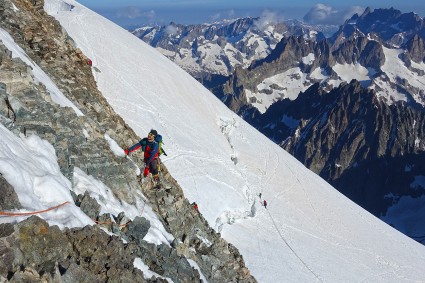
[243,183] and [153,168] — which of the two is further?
[243,183]

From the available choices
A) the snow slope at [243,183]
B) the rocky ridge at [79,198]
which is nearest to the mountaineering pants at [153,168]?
the rocky ridge at [79,198]

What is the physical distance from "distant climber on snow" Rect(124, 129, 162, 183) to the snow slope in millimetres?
12081

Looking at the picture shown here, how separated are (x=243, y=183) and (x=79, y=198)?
3221cm

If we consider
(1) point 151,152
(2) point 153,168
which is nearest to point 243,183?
(2) point 153,168

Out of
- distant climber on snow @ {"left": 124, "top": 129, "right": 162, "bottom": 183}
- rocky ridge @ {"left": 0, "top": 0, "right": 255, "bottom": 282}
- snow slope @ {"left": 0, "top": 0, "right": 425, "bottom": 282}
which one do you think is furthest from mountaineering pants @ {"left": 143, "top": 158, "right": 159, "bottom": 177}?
snow slope @ {"left": 0, "top": 0, "right": 425, "bottom": 282}

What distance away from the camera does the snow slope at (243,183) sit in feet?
117

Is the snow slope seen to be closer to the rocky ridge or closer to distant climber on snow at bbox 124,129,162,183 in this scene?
the rocky ridge

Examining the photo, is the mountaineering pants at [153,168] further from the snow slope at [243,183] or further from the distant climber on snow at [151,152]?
the snow slope at [243,183]

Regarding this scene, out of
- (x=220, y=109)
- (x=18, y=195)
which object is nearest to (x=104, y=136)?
(x=18, y=195)

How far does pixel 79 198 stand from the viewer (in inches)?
527

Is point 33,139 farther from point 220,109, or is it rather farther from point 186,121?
point 220,109

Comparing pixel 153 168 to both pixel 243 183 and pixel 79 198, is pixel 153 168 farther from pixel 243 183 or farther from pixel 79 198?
pixel 243 183

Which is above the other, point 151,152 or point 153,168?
point 151,152

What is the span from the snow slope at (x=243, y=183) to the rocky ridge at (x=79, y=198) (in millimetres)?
10416
